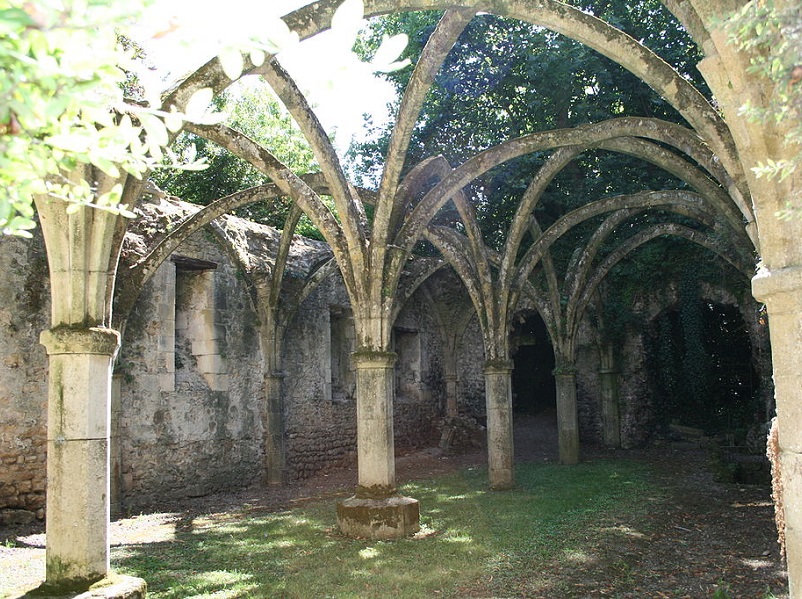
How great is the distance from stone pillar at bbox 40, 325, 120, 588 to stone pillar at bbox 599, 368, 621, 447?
1261 centimetres

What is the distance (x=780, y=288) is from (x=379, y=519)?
16.9 ft

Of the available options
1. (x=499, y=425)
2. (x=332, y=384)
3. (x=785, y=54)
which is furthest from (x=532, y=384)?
(x=785, y=54)

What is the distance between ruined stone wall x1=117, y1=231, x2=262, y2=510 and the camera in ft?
32.3

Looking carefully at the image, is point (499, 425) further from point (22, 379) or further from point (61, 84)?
point (61, 84)

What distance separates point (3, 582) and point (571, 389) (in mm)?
9951

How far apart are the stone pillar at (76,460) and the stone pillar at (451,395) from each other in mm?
13114

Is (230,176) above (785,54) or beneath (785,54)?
above

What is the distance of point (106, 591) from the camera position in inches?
160

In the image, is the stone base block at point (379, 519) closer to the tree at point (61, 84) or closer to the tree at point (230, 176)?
the tree at point (61, 84)

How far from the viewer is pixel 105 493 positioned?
4.39 meters

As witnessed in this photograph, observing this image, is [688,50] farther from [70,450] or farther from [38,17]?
[38,17]

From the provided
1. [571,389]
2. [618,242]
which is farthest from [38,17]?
[618,242]

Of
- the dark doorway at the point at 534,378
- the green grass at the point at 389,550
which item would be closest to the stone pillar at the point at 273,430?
the green grass at the point at 389,550

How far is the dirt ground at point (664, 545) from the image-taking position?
205 inches
